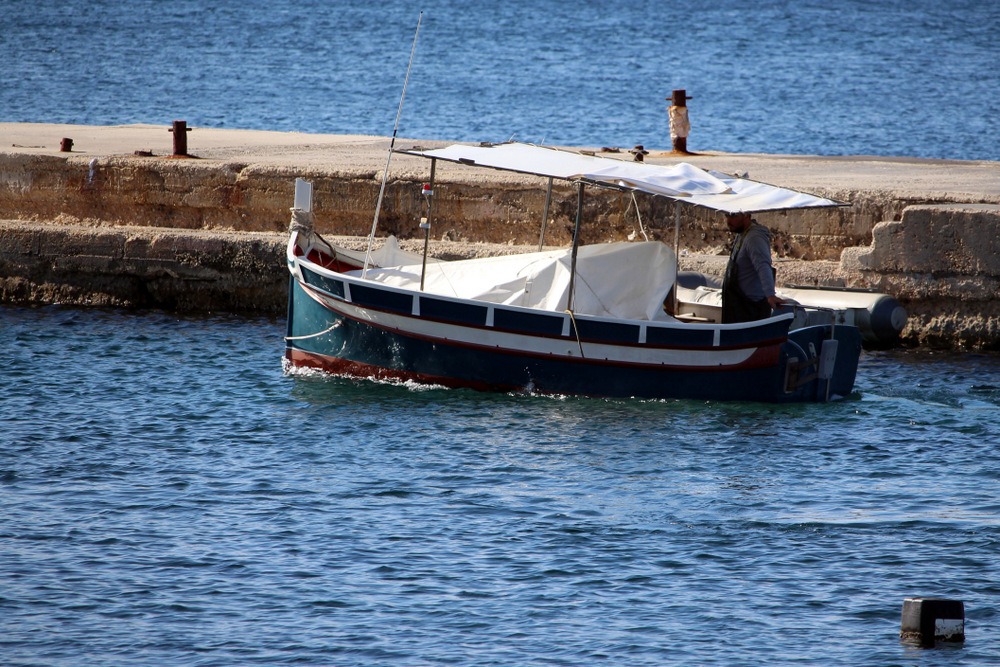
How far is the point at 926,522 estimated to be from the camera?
937cm

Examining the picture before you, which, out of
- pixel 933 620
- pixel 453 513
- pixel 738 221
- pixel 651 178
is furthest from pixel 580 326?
pixel 933 620

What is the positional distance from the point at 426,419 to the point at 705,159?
8.03 metres

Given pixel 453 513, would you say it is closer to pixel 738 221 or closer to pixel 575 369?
pixel 575 369

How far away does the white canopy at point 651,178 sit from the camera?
11.8m

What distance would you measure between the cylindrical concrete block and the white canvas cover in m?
5.09

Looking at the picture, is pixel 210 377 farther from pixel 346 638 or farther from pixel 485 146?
pixel 346 638

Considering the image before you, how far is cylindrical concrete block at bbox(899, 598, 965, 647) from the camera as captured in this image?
24.1ft

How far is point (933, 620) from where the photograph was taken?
24.1 ft

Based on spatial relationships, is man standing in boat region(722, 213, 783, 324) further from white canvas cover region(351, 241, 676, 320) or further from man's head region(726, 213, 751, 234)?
white canvas cover region(351, 241, 676, 320)

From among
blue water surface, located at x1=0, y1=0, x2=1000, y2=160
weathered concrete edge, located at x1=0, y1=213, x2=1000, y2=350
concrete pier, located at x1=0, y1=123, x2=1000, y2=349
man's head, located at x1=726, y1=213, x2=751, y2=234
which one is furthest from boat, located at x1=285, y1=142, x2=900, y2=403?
blue water surface, located at x1=0, y1=0, x2=1000, y2=160

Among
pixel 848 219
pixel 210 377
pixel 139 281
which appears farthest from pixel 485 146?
pixel 139 281

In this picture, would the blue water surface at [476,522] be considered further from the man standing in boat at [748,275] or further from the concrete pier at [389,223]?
the concrete pier at [389,223]

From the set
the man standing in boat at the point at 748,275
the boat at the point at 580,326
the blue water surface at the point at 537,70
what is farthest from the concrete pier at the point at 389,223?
the blue water surface at the point at 537,70

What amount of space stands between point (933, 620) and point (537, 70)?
5869 cm
